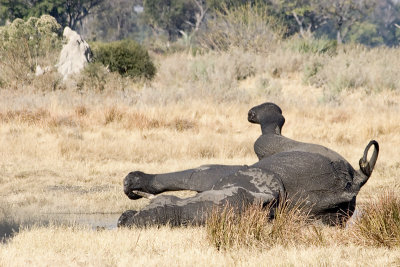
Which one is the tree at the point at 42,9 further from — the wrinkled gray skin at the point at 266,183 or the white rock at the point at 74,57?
the wrinkled gray skin at the point at 266,183

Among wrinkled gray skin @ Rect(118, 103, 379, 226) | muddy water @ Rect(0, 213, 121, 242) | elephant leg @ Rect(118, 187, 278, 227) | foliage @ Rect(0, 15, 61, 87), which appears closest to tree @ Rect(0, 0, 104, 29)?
foliage @ Rect(0, 15, 61, 87)

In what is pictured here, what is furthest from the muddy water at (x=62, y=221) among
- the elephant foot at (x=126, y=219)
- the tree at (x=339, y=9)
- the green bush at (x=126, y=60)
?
the tree at (x=339, y=9)

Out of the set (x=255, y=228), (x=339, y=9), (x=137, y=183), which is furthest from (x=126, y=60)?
(x=339, y=9)

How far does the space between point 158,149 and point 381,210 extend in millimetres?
7262

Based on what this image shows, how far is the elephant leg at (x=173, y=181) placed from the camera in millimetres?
5445

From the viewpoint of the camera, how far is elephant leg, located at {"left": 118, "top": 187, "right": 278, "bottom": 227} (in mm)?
5297

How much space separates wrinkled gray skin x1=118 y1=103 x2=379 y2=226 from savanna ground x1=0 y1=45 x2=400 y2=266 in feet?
0.59

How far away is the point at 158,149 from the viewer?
1222 cm

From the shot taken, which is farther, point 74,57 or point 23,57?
point 74,57

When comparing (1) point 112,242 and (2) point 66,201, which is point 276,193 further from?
(2) point 66,201

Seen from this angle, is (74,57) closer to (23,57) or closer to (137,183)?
(23,57)

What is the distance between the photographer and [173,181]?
5.43m

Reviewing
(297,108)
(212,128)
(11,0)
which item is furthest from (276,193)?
(11,0)

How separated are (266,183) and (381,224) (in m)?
0.89
